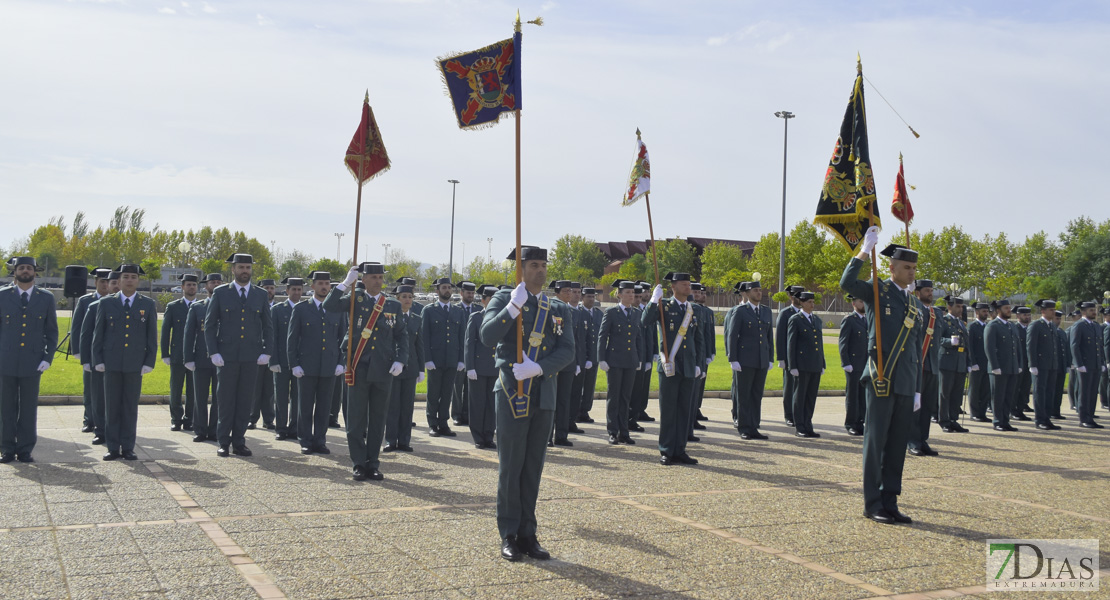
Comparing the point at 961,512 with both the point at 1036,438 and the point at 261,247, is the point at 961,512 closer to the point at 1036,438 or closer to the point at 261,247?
the point at 1036,438

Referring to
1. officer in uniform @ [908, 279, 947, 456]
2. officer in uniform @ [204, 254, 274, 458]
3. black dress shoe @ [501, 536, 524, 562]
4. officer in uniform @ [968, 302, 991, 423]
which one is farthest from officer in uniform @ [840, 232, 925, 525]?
officer in uniform @ [968, 302, 991, 423]

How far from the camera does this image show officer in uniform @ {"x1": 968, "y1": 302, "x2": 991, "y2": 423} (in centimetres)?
1521

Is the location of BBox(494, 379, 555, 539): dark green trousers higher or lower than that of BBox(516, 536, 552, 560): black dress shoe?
higher

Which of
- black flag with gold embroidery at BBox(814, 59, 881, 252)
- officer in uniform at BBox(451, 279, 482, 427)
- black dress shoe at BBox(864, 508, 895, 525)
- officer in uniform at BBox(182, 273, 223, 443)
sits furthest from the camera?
officer in uniform at BBox(451, 279, 482, 427)

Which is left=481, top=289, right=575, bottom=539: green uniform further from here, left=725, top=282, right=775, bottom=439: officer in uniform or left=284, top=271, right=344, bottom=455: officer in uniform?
left=725, top=282, right=775, bottom=439: officer in uniform

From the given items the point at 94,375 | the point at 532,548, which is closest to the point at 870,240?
the point at 532,548

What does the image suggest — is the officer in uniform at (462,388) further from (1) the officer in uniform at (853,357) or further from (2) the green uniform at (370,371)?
(1) the officer in uniform at (853,357)

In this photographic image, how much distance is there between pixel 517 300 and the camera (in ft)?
19.3

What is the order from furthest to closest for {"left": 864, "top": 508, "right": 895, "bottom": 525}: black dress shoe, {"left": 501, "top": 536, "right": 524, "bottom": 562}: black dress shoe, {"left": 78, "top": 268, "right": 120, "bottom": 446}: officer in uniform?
1. {"left": 78, "top": 268, "right": 120, "bottom": 446}: officer in uniform
2. {"left": 864, "top": 508, "right": 895, "bottom": 525}: black dress shoe
3. {"left": 501, "top": 536, "right": 524, "bottom": 562}: black dress shoe

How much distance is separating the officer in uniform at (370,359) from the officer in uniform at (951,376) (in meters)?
9.16

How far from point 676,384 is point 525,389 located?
4.26 metres

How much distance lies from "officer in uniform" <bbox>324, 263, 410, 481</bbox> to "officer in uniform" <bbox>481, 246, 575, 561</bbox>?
275 cm

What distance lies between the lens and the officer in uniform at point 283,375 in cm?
1123

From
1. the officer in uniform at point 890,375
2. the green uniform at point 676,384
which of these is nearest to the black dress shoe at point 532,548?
the officer in uniform at point 890,375
